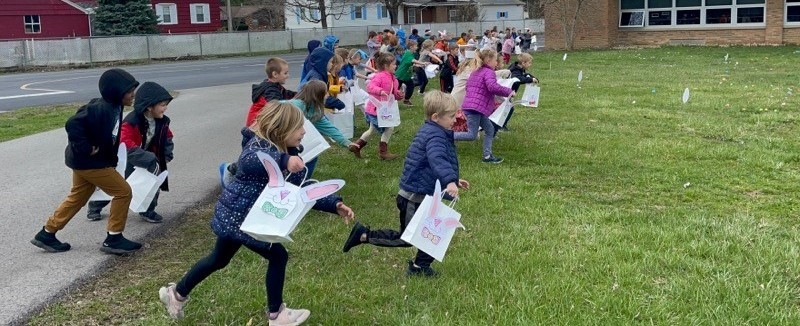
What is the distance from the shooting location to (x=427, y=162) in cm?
521

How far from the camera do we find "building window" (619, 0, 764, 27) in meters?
33.2

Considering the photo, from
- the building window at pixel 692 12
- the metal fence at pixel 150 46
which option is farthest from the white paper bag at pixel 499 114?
the metal fence at pixel 150 46

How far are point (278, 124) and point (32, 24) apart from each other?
168 feet

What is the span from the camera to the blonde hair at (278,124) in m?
4.22

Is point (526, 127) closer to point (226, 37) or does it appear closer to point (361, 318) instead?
point (361, 318)

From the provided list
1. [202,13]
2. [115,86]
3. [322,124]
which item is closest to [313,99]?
[322,124]

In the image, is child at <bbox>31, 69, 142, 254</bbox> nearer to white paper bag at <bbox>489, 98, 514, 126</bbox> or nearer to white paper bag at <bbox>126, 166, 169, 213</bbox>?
white paper bag at <bbox>126, 166, 169, 213</bbox>

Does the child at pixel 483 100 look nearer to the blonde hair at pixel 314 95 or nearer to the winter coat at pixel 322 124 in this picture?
the winter coat at pixel 322 124

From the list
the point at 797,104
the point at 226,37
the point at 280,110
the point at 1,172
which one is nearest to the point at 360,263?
the point at 280,110

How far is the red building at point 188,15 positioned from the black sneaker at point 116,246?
50975mm

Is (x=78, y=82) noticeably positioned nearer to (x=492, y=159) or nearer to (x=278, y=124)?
(x=492, y=159)

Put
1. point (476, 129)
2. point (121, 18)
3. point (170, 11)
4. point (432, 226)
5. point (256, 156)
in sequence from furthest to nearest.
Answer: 1. point (170, 11)
2. point (121, 18)
3. point (476, 129)
4. point (432, 226)
5. point (256, 156)

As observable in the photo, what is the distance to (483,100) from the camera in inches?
364

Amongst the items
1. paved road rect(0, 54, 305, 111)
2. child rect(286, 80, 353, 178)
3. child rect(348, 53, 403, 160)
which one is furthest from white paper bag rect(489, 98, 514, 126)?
paved road rect(0, 54, 305, 111)
